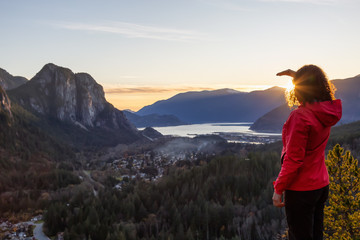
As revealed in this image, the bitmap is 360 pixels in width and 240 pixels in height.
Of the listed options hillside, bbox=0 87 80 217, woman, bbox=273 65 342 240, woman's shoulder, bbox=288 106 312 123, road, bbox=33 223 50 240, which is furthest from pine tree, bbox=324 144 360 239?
hillside, bbox=0 87 80 217

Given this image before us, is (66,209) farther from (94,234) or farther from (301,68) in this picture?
(301,68)

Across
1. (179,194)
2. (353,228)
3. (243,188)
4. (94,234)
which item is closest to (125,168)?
(179,194)

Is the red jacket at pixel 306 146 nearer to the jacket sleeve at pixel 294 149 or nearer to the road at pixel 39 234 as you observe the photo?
the jacket sleeve at pixel 294 149

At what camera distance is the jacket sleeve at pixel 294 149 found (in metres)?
5.06

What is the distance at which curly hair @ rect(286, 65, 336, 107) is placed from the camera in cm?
547

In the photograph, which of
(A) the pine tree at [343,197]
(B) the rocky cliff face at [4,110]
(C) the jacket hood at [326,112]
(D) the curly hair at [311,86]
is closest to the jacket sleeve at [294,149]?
(C) the jacket hood at [326,112]

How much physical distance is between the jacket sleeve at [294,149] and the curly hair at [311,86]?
0.53m

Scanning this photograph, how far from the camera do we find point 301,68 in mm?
5809

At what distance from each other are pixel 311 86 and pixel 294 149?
128cm

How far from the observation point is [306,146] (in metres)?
5.24

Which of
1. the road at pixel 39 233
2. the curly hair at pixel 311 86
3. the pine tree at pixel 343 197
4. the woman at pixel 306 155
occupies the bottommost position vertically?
the road at pixel 39 233

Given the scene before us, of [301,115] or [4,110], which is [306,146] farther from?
[4,110]

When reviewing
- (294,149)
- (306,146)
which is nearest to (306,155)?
(306,146)

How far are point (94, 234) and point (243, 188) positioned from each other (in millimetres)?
53375
